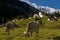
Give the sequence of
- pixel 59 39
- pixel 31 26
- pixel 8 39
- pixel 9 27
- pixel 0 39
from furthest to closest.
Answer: pixel 9 27
pixel 31 26
pixel 59 39
pixel 0 39
pixel 8 39

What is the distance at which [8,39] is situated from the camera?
1994 centimetres

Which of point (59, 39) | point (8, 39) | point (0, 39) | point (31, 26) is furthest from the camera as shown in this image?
point (31, 26)

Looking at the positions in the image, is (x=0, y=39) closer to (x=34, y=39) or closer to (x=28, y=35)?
(x=34, y=39)

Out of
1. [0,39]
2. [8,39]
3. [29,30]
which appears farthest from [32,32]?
[8,39]

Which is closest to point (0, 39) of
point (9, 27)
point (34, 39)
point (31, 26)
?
point (34, 39)

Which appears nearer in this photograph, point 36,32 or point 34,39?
point 34,39

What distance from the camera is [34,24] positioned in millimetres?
27875

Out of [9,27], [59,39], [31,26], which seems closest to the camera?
[59,39]

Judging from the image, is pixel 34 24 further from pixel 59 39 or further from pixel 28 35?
pixel 59 39

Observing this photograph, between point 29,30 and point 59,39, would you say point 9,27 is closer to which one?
point 29,30

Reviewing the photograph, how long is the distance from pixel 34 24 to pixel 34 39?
468cm

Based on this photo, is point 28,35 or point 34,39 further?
point 28,35

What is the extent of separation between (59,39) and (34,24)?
3879 mm

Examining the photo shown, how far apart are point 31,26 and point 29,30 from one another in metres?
0.61
